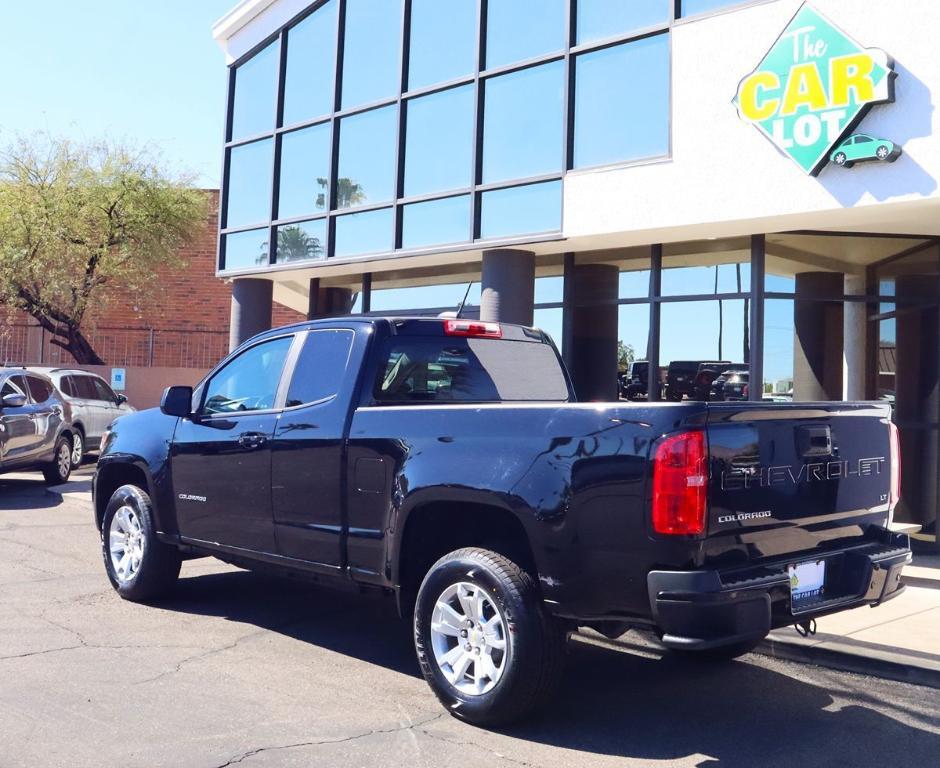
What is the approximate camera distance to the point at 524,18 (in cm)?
1277

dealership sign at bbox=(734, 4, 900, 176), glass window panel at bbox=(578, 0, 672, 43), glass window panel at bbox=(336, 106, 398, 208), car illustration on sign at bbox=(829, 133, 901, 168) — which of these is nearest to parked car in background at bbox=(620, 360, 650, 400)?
dealership sign at bbox=(734, 4, 900, 176)

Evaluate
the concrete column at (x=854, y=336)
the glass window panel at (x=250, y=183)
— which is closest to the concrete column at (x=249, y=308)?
the glass window panel at (x=250, y=183)

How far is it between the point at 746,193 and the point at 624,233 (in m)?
1.59

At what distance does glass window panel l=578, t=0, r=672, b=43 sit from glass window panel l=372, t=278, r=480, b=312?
371cm

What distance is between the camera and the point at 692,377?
11.7 m

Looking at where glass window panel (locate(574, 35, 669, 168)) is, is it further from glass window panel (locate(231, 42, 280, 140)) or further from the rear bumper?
the rear bumper

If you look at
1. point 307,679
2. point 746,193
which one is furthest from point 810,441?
point 746,193

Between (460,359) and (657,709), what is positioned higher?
(460,359)

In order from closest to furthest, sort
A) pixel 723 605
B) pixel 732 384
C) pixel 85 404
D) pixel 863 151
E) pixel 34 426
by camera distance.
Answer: pixel 723 605
pixel 863 151
pixel 732 384
pixel 34 426
pixel 85 404

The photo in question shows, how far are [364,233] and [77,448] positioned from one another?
18.1 feet

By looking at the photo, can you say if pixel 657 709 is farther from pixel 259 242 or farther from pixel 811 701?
pixel 259 242

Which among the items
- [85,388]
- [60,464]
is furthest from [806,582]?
[85,388]

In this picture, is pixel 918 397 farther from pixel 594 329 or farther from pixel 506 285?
pixel 506 285

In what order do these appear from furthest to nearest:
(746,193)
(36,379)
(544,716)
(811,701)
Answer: (36,379)
(746,193)
(811,701)
(544,716)
